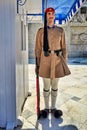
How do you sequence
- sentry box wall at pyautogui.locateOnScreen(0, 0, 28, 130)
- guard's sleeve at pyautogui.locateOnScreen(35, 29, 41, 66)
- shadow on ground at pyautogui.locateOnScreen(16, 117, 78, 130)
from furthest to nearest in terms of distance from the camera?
guard's sleeve at pyautogui.locateOnScreen(35, 29, 41, 66) < shadow on ground at pyautogui.locateOnScreen(16, 117, 78, 130) < sentry box wall at pyautogui.locateOnScreen(0, 0, 28, 130)

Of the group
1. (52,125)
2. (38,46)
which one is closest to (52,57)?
(38,46)

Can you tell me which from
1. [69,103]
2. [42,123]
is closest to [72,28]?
[69,103]

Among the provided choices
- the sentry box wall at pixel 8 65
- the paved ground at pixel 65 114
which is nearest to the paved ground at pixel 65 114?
the paved ground at pixel 65 114

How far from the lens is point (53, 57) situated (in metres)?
2.26

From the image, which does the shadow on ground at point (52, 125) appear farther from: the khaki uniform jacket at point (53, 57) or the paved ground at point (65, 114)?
the khaki uniform jacket at point (53, 57)

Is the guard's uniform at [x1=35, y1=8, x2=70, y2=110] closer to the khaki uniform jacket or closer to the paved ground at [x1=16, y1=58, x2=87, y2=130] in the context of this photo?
the khaki uniform jacket

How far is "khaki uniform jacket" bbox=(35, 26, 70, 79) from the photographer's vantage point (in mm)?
2238

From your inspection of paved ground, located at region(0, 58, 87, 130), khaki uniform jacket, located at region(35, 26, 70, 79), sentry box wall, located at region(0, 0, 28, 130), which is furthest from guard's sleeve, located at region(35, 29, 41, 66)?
paved ground, located at region(0, 58, 87, 130)

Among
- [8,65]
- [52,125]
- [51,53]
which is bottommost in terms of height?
[52,125]

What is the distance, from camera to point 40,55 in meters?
2.37

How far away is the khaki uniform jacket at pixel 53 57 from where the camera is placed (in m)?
2.24

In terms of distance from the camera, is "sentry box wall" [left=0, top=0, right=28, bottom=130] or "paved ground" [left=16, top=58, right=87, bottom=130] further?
"paved ground" [left=16, top=58, right=87, bottom=130]

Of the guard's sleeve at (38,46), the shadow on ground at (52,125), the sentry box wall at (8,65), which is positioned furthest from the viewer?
the guard's sleeve at (38,46)

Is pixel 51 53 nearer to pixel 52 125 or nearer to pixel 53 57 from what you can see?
pixel 53 57
